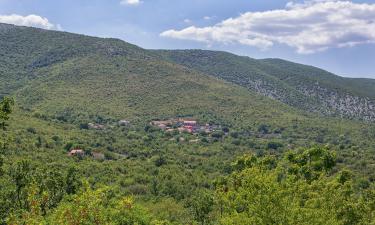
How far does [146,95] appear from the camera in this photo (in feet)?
616

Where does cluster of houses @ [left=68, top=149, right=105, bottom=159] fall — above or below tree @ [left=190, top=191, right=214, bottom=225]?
below

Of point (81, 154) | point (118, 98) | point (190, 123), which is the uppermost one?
point (118, 98)

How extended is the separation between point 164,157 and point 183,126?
49.5 meters

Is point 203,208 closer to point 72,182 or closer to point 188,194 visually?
point 72,182

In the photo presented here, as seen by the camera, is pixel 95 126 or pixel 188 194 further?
pixel 95 126

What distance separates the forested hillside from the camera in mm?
36259

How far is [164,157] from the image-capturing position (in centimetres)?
12888

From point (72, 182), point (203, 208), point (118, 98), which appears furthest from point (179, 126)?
point (72, 182)

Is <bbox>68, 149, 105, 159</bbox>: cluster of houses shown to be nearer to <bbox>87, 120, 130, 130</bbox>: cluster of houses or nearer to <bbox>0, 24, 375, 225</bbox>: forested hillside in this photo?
<bbox>0, 24, 375, 225</bbox>: forested hillside

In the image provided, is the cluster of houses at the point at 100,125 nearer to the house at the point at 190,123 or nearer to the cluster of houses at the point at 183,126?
the cluster of houses at the point at 183,126

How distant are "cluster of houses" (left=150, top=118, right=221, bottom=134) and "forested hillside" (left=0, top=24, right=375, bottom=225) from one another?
49cm

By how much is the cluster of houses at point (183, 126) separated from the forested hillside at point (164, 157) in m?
0.49

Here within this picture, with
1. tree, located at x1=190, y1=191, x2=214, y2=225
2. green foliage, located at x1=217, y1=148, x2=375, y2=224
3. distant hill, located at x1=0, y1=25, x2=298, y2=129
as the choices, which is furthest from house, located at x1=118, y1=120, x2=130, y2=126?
green foliage, located at x1=217, y1=148, x2=375, y2=224

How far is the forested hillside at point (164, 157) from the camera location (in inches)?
1428
